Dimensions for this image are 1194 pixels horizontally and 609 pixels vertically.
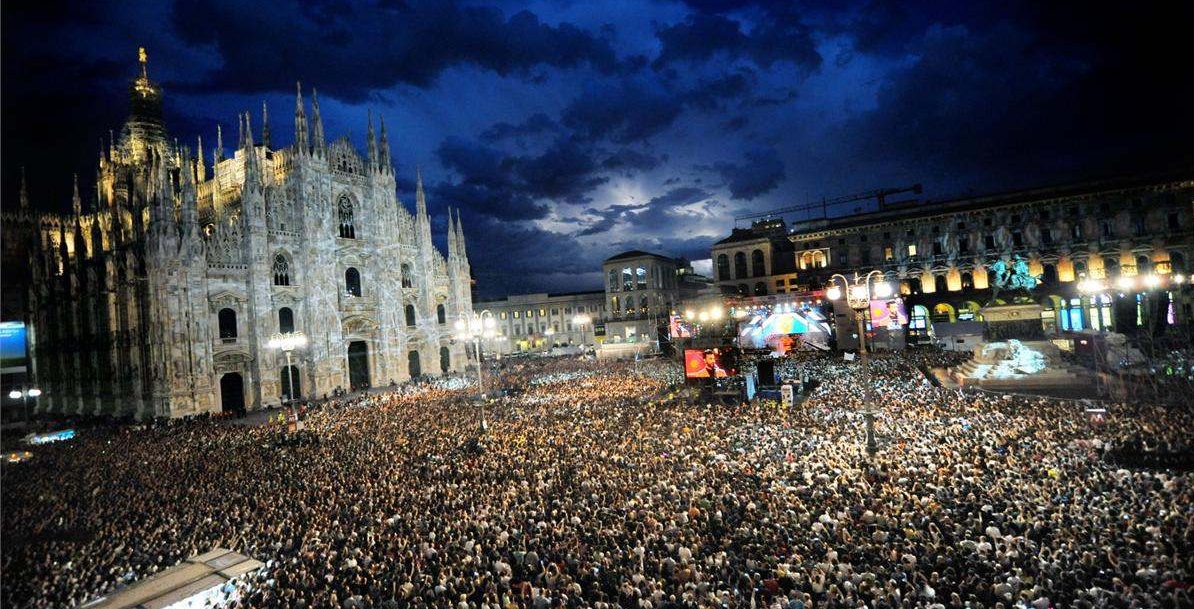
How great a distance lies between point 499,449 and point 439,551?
7228 mm

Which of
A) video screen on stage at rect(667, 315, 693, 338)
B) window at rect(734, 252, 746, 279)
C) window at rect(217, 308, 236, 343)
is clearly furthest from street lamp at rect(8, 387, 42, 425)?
window at rect(734, 252, 746, 279)

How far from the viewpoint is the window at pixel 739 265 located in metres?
64.2

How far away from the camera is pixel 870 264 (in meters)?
56.7

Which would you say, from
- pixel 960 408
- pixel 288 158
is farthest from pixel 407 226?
pixel 960 408

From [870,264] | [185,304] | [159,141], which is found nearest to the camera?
[185,304]

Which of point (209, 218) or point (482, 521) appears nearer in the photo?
point (482, 521)

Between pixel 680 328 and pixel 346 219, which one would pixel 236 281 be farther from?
pixel 680 328

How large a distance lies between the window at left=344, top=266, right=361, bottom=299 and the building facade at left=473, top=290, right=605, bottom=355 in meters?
41.0

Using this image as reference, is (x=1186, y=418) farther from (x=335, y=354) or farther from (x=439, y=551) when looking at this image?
(x=335, y=354)

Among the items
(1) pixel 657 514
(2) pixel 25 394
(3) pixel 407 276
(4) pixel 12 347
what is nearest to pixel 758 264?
(3) pixel 407 276

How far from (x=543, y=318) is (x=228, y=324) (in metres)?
53.3

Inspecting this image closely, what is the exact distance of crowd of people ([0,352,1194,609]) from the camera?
26.9 feet

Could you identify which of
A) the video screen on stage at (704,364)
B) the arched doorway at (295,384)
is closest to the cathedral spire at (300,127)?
the arched doorway at (295,384)

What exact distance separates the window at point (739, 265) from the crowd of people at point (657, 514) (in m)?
44.0
